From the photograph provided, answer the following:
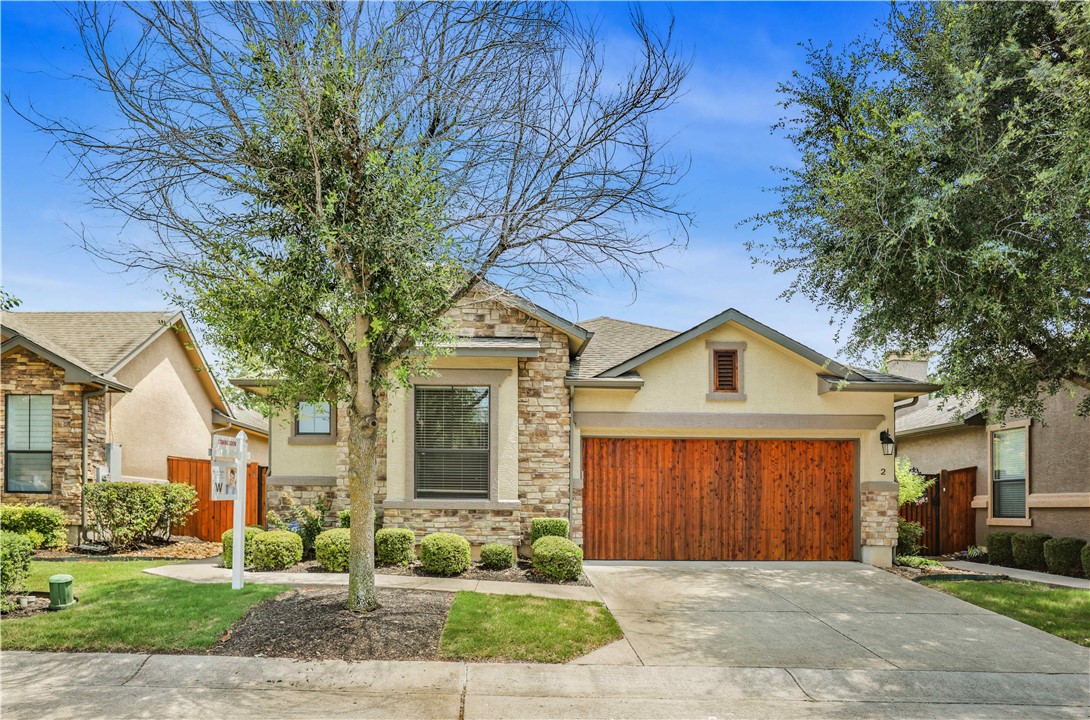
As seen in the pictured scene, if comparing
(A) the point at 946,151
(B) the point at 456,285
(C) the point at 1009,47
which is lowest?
(B) the point at 456,285

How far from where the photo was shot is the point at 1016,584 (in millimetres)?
12344

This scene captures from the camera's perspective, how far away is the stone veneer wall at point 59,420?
1523 centimetres

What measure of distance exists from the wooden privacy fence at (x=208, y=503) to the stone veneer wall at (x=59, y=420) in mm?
2247

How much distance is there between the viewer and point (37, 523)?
46.9 feet

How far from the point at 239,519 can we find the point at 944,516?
573 inches

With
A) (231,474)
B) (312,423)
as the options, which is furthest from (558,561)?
(312,423)

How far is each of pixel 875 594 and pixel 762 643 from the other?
146 inches

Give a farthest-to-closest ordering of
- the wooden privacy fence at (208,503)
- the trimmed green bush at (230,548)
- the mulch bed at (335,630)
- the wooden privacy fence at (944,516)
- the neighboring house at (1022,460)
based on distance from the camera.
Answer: the wooden privacy fence at (208,503), the wooden privacy fence at (944,516), the neighboring house at (1022,460), the trimmed green bush at (230,548), the mulch bed at (335,630)

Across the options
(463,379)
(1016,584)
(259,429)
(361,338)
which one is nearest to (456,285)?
(361,338)

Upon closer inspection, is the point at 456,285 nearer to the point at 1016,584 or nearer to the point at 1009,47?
the point at 1009,47

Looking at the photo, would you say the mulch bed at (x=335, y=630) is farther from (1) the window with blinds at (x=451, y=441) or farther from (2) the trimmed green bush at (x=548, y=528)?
(1) the window with blinds at (x=451, y=441)

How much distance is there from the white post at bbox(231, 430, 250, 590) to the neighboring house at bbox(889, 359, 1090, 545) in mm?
11162

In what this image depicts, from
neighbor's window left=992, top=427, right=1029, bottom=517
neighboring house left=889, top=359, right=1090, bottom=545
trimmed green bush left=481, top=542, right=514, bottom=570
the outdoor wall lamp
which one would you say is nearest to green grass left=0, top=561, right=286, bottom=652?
trimmed green bush left=481, top=542, right=514, bottom=570

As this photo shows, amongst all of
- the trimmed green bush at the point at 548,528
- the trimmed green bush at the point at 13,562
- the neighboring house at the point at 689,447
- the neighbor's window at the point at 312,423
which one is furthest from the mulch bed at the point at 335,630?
the neighbor's window at the point at 312,423
